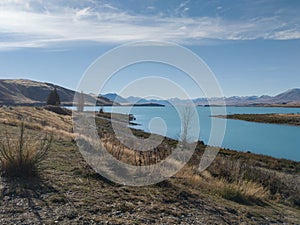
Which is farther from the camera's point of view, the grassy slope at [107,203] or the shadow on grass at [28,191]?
the shadow on grass at [28,191]

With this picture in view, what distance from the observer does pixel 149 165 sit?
9359 mm

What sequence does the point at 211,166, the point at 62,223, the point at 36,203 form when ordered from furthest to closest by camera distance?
the point at 211,166, the point at 36,203, the point at 62,223

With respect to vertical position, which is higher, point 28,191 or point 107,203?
point 28,191

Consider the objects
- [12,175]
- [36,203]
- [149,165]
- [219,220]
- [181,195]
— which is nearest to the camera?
[36,203]

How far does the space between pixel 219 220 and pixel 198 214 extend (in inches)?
15.9

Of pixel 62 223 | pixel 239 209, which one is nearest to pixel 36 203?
pixel 62 223

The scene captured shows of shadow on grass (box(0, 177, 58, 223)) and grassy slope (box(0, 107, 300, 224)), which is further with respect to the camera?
shadow on grass (box(0, 177, 58, 223))

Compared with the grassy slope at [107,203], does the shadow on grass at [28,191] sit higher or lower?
higher

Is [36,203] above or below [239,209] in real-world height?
above

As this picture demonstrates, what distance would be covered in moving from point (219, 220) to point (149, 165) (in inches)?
143

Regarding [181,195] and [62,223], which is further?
[181,195]

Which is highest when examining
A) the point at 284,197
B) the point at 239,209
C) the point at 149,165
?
the point at 149,165

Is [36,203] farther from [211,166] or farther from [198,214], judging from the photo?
[211,166]

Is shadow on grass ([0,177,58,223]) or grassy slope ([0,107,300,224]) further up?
shadow on grass ([0,177,58,223])
